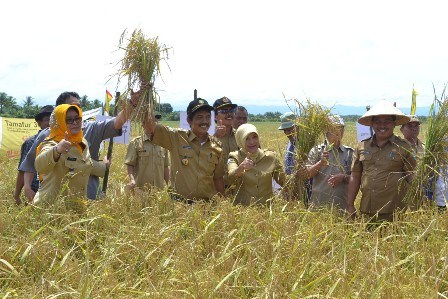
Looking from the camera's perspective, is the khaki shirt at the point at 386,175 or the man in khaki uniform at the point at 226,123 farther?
the man in khaki uniform at the point at 226,123

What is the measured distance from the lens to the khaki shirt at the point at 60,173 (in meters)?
3.72

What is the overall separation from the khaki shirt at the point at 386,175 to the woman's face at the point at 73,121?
2.46m

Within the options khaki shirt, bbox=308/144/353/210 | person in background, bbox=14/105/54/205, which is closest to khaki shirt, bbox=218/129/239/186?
khaki shirt, bbox=308/144/353/210

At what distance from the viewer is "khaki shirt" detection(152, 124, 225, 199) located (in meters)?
4.40

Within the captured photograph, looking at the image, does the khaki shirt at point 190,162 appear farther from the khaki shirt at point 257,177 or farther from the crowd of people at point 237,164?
the khaki shirt at point 257,177

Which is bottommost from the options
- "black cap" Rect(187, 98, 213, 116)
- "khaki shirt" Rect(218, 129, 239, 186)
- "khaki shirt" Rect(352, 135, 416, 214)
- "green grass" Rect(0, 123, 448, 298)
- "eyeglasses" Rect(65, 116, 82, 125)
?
"green grass" Rect(0, 123, 448, 298)

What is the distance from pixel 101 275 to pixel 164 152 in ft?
10.7

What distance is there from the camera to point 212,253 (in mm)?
3086

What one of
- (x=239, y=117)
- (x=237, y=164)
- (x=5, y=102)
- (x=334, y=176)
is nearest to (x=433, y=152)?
(x=334, y=176)

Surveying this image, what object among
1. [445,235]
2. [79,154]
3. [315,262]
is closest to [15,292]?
[79,154]

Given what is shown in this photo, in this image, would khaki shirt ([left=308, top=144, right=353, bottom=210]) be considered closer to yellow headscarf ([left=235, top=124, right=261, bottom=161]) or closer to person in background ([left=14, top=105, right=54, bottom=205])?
yellow headscarf ([left=235, top=124, right=261, bottom=161])

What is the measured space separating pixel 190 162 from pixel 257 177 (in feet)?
2.03

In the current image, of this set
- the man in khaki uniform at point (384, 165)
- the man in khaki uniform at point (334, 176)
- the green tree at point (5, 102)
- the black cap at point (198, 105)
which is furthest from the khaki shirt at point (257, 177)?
the green tree at point (5, 102)

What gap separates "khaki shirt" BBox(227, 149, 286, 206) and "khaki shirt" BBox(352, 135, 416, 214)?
755 mm
